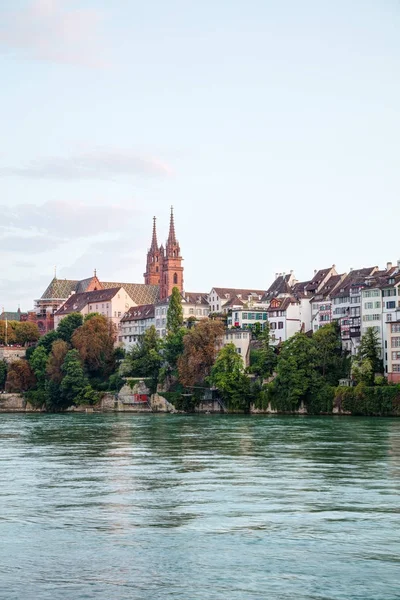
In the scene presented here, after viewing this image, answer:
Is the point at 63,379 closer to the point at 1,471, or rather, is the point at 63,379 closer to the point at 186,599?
the point at 1,471

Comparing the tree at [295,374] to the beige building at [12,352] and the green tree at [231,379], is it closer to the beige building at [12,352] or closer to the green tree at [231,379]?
the green tree at [231,379]

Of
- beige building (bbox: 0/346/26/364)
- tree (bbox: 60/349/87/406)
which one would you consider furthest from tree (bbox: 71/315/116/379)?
beige building (bbox: 0/346/26/364)

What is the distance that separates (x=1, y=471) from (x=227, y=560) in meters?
23.2

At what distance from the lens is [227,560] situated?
26766 millimetres

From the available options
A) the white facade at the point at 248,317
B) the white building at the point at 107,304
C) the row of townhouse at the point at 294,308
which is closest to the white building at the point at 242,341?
the row of townhouse at the point at 294,308

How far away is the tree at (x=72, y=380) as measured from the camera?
14762cm

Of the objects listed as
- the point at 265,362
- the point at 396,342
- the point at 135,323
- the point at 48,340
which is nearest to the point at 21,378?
the point at 48,340

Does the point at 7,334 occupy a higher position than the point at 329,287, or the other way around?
the point at 329,287

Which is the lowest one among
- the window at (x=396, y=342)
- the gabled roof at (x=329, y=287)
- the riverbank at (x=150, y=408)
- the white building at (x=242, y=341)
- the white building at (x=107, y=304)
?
the riverbank at (x=150, y=408)

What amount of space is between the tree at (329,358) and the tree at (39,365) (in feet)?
189

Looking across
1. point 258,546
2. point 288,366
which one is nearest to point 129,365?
point 288,366

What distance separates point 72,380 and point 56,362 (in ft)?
28.4

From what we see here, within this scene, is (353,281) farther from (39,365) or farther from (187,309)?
(39,365)

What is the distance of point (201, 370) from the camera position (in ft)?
438
